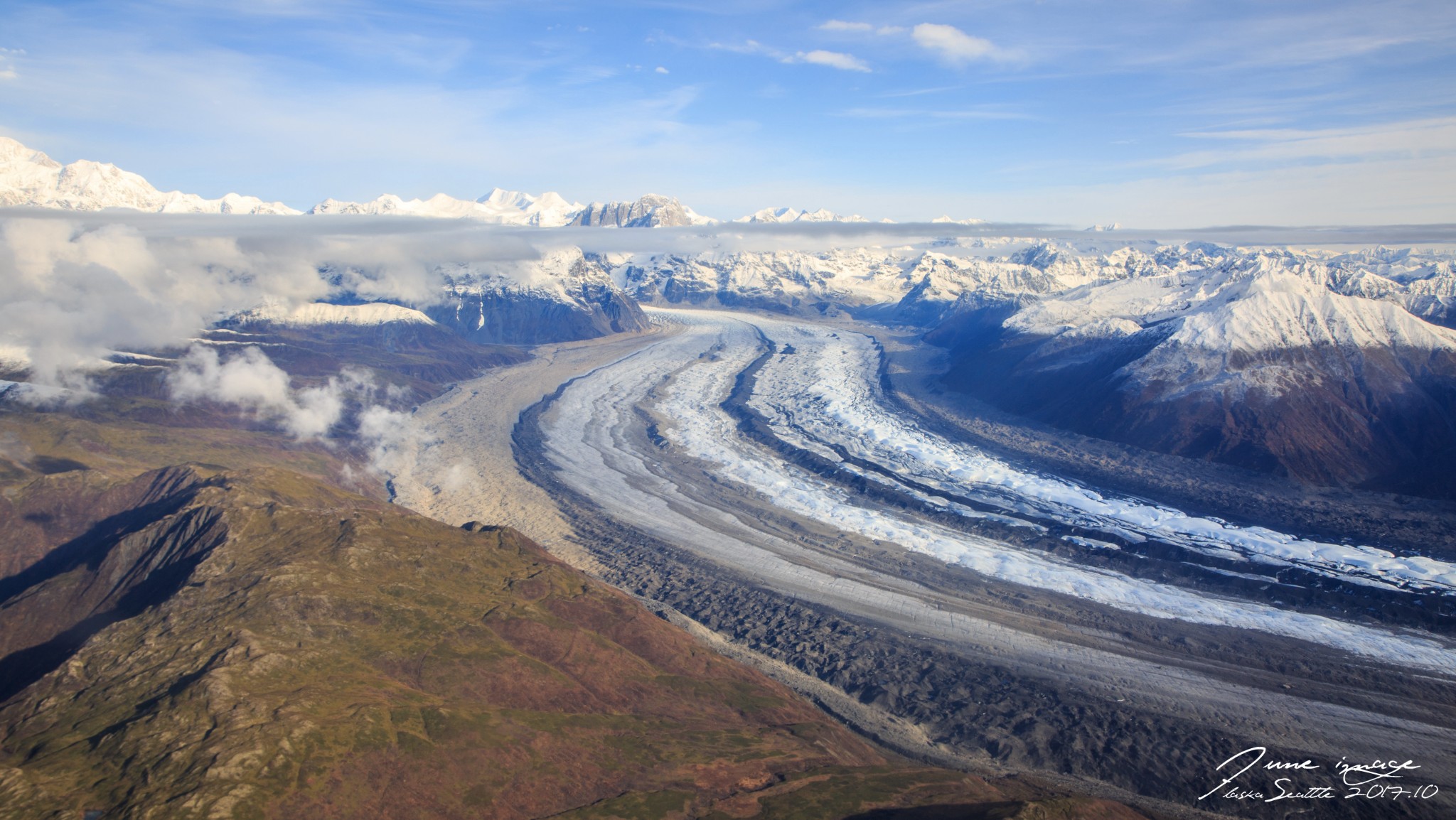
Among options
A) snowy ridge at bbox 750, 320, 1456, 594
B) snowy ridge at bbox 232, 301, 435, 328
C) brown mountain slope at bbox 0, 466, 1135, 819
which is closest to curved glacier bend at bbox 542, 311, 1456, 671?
snowy ridge at bbox 750, 320, 1456, 594

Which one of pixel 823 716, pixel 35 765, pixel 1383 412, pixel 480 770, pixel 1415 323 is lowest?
pixel 823 716

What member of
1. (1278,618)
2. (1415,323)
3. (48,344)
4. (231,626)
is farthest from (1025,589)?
(48,344)

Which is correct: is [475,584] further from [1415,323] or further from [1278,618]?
[1415,323]

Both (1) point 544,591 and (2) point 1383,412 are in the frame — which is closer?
(1) point 544,591

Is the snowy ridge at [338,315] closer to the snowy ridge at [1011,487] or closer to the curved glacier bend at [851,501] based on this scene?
the curved glacier bend at [851,501]

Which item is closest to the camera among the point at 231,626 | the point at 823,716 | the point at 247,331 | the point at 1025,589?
the point at 231,626

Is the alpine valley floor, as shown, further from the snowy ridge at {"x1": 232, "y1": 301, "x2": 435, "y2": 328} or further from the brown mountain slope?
the snowy ridge at {"x1": 232, "y1": 301, "x2": 435, "y2": 328}

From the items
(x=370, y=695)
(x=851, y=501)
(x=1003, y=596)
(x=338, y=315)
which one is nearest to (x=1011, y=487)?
(x=851, y=501)
